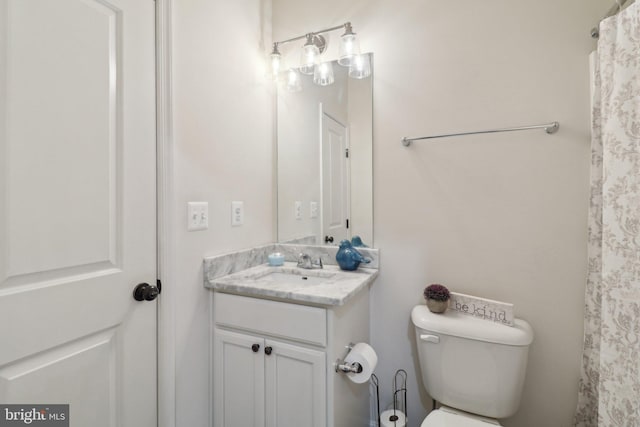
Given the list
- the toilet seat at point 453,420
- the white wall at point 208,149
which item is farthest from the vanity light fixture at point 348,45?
the toilet seat at point 453,420

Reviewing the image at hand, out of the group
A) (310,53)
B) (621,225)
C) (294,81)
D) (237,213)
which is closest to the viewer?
(621,225)

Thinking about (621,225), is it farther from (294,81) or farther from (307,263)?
(294,81)

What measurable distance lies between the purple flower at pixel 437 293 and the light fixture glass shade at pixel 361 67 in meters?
1.13

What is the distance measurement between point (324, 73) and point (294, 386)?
1539mm

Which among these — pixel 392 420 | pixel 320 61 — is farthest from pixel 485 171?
pixel 392 420

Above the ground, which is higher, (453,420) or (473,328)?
(473,328)

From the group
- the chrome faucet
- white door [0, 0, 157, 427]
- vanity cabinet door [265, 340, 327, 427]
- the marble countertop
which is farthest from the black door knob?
the chrome faucet

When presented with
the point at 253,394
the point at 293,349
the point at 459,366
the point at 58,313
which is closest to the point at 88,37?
the point at 58,313

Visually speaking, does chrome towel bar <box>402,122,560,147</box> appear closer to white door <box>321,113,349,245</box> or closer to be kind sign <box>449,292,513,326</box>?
white door <box>321,113,349,245</box>

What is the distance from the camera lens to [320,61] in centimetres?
166

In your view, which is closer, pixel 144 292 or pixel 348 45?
pixel 144 292

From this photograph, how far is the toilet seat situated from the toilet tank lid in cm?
31

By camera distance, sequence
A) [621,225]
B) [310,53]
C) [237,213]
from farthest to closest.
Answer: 1. [310,53]
2. [237,213]
3. [621,225]

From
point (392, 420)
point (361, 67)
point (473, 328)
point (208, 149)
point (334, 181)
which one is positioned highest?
point (361, 67)
